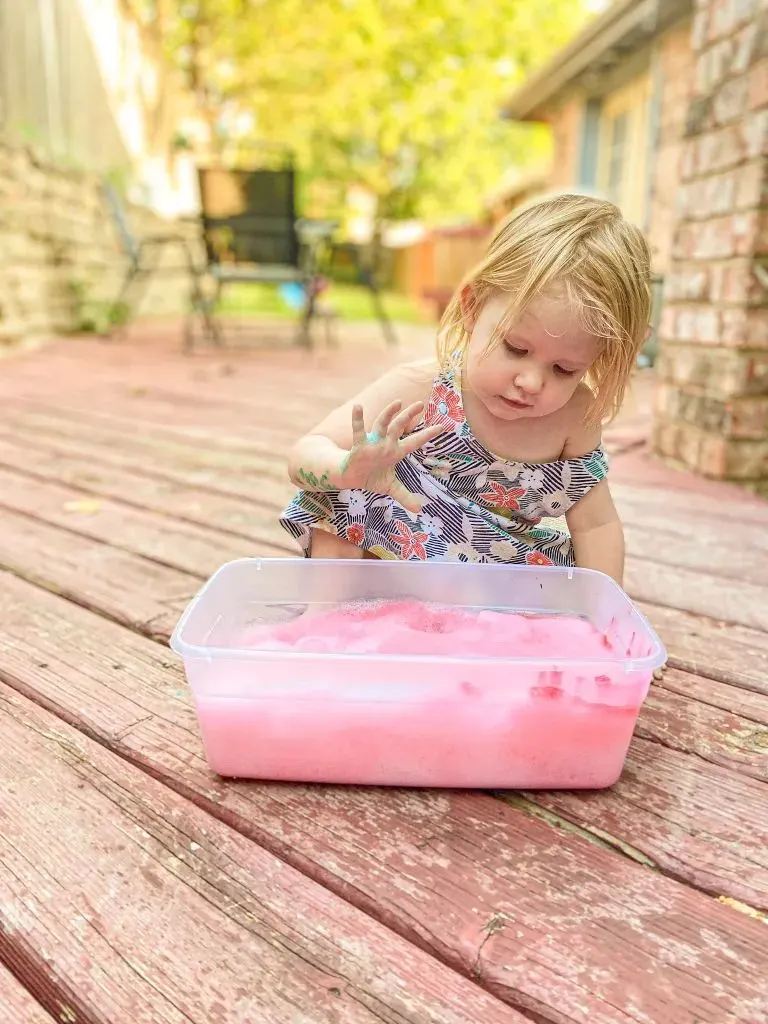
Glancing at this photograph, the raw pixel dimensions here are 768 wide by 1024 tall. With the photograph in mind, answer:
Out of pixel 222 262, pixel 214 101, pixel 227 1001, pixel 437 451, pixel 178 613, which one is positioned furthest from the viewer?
pixel 214 101

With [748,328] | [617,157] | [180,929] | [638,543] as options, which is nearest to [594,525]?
[638,543]

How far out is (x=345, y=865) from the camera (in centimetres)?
88

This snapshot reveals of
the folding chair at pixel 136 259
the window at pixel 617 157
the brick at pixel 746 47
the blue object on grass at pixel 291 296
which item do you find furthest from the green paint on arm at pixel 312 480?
the blue object on grass at pixel 291 296

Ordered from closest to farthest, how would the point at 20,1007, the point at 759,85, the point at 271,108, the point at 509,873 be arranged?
1. the point at 20,1007
2. the point at 509,873
3. the point at 759,85
4. the point at 271,108

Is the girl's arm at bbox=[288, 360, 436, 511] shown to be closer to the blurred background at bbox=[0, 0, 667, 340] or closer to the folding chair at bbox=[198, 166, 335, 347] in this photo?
the folding chair at bbox=[198, 166, 335, 347]

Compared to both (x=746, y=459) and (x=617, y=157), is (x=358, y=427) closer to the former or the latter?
(x=746, y=459)

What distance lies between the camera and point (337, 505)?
1396 mm

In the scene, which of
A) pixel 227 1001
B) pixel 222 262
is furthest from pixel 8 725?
pixel 222 262

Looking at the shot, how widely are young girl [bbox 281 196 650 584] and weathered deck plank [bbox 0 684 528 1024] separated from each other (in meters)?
0.49

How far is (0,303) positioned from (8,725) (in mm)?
4978

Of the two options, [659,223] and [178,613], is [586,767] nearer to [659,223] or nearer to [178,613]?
[178,613]

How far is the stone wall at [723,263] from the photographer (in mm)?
2273

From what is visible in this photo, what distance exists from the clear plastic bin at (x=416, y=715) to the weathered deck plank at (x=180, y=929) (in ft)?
0.39

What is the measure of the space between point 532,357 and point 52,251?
608cm
